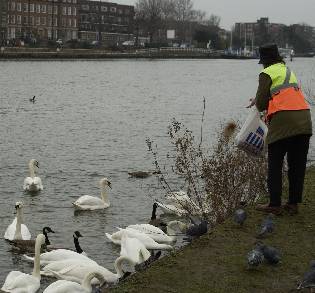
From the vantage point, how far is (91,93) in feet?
163

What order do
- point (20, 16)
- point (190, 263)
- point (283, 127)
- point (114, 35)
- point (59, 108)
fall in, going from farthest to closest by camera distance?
point (114, 35)
point (20, 16)
point (59, 108)
point (283, 127)
point (190, 263)

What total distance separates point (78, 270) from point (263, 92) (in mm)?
3532

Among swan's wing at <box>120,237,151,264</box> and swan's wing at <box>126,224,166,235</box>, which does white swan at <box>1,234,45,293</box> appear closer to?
swan's wing at <box>120,237,151,264</box>

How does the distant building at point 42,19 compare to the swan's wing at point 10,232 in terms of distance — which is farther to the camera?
the distant building at point 42,19

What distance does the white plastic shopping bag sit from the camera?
957cm

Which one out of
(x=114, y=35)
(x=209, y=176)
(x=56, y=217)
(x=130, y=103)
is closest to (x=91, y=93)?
(x=130, y=103)

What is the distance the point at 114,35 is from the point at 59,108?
135431 millimetres

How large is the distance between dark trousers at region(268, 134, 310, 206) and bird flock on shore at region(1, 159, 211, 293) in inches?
41.5

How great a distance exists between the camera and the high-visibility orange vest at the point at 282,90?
8930mm

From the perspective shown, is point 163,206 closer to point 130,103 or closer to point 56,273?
point 56,273

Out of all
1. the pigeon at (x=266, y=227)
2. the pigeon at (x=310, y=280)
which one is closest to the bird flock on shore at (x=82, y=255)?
the pigeon at (x=266, y=227)

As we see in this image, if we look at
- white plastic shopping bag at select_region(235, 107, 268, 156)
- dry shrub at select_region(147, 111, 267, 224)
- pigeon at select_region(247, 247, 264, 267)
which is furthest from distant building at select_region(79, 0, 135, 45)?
pigeon at select_region(247, 247, 264, 267)

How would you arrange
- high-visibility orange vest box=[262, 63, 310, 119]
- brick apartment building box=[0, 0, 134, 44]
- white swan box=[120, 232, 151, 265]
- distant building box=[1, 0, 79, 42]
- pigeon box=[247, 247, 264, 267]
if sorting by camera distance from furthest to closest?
distant building box=[1, 0, 79, 42]
brick apartment building box=[0, 0, 134, 44]
white swan box=[120, 232, 151, 265]
high-visibility orange vest box=[262, 63, 310, 119]
pigeon box=[247, 247, 264, 267]

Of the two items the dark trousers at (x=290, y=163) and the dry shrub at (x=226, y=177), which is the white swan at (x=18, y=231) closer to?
the dry shrub at (x=226, y=177)
